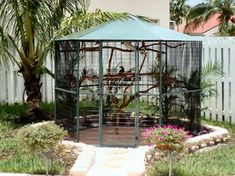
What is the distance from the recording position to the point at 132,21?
419 inches

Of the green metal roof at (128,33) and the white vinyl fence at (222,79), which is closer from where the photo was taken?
the green metal roof at (128,33)

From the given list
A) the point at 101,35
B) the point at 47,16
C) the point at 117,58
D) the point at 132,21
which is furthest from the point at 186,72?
the point at 117,58

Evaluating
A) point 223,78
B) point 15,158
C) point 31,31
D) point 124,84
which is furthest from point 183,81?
point 15,158

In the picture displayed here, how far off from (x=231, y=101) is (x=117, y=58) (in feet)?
13.4

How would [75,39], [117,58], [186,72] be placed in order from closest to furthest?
[75,39] → [186,72] → [117,58]

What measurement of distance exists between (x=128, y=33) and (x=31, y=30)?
3277 millimetres

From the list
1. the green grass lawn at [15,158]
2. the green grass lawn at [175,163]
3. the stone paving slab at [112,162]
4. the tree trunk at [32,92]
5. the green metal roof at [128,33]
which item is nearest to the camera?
the stone paving slab at [112,162]

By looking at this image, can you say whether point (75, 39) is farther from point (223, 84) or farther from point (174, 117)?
point (223, 84)

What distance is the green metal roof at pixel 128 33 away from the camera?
967cm

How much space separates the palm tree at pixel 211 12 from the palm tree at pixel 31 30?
2570cm

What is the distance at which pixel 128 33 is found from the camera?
9.86 metres

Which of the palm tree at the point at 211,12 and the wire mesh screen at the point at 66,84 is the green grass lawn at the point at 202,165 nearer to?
the wire mesh screen at the point at 66,84

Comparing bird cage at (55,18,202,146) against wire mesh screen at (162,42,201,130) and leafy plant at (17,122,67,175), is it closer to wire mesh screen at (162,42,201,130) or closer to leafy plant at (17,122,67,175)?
wire mesh screen at (162,42,201,130)

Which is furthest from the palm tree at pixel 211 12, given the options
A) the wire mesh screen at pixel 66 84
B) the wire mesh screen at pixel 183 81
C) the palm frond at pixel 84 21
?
the wire mesh screen at pixel 66 84
